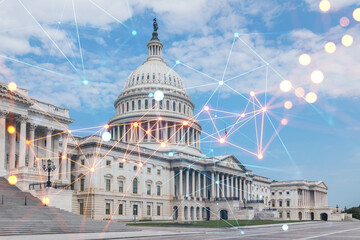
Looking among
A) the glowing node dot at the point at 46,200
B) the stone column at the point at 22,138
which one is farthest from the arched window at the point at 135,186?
the glowing node dot at the point at 46,200

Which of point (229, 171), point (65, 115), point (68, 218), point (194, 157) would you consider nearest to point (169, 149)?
point (194, 157)

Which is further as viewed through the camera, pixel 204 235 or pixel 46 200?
pixel 46 200

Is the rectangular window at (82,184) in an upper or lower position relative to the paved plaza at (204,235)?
upper

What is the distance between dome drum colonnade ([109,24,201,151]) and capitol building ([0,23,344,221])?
0.86ft

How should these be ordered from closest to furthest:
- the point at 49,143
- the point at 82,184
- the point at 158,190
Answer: the point at 49,143, the point at 82,184, the point at 158,190

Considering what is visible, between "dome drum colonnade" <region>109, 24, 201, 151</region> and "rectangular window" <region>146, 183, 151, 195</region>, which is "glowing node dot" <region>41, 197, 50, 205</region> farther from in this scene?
"dome drum colonnade" <region>109, 24, 201, 151</region>

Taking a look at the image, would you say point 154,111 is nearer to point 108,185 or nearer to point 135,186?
point 135,186

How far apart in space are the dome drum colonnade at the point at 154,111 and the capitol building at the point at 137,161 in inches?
10.3

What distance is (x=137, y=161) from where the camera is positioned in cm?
8325

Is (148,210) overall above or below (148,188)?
below

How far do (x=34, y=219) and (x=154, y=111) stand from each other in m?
75.2

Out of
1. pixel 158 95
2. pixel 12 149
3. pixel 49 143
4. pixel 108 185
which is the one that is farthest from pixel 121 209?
pixel 158 95

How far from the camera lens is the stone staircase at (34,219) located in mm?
30744

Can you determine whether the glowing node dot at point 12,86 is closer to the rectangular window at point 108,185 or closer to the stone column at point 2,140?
the stone column at point 2,140
